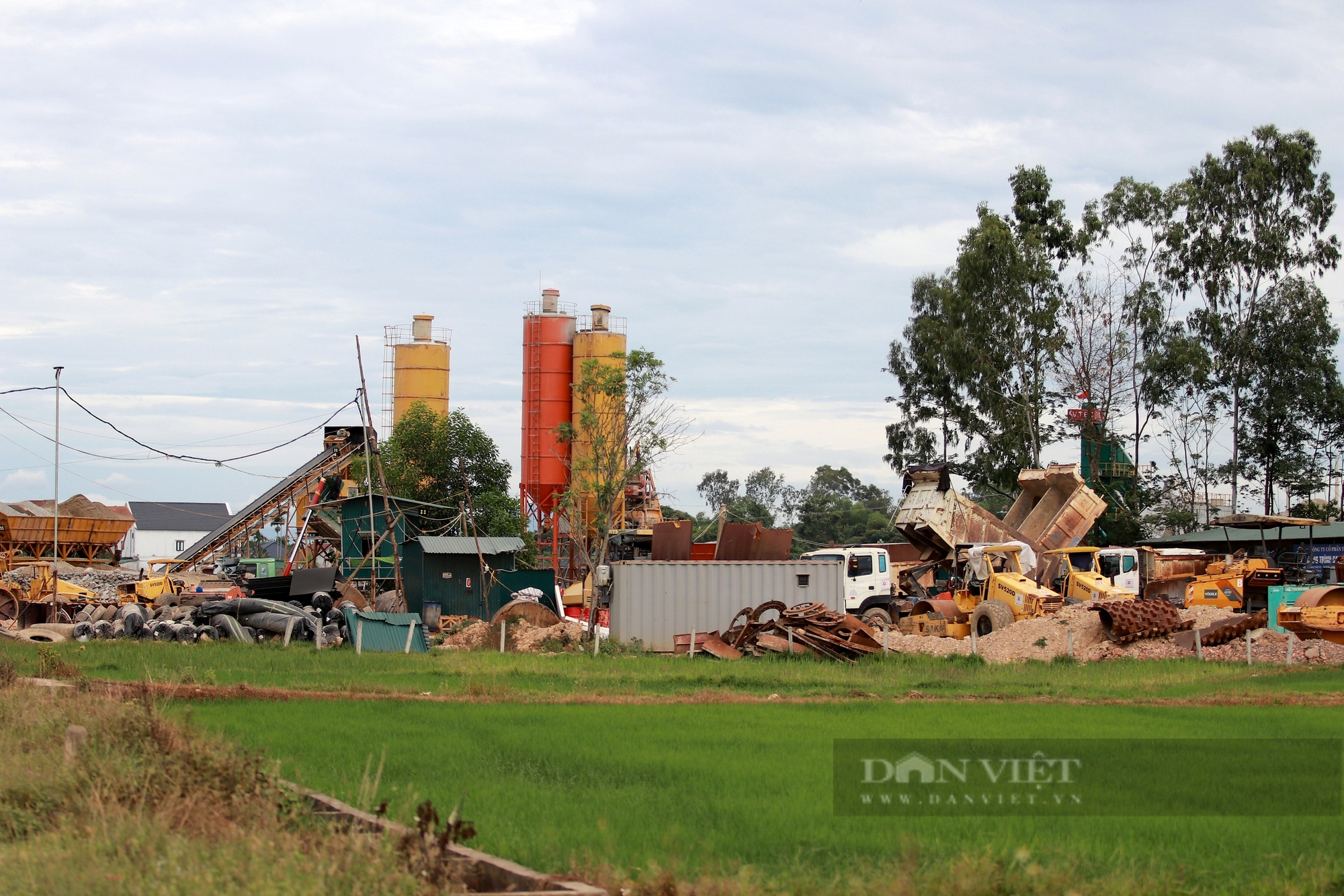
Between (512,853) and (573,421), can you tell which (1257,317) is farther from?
(512,853)

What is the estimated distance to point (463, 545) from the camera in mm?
39375

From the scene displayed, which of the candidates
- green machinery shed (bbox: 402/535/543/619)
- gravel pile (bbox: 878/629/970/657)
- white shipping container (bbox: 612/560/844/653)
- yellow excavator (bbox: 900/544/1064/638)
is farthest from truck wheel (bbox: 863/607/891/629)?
green machinery shed (bbox: 402/535/543/619)

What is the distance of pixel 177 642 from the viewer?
97.4 feet

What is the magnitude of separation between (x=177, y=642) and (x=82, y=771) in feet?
72.7

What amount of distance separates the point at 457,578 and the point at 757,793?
1173 inches

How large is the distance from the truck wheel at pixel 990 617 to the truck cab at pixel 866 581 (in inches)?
98.5

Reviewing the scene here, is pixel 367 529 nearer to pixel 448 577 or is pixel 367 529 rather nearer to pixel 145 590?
pixel 448 577

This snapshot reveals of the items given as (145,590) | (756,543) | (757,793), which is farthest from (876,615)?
(145,590)

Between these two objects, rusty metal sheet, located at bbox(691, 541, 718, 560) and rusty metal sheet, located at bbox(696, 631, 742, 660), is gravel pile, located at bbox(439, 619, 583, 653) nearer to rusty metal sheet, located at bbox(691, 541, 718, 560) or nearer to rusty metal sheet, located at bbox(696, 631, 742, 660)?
rusty metal sheet, located at bbox(696, 631, 742, 660)

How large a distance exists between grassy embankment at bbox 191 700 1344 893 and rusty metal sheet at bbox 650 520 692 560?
18.4 meters

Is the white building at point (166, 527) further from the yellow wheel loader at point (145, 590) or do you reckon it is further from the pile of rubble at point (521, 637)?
the pile of rubble at point (521, 637)

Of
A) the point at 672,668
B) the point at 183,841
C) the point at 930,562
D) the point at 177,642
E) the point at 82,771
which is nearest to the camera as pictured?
the point at 183,841

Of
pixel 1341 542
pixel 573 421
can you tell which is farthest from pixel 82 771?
pixel 573 421

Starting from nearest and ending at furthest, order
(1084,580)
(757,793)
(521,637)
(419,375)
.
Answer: (757,793) < (521,637) < (1084,580) < (419,375)
